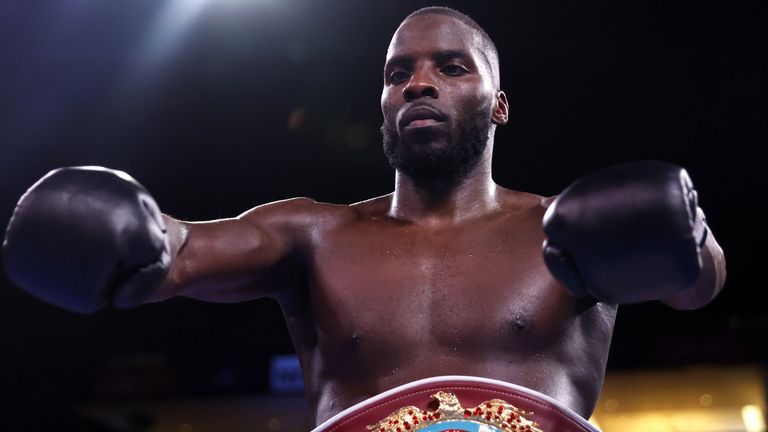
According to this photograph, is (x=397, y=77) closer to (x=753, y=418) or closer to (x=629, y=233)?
(x=629, y=233)

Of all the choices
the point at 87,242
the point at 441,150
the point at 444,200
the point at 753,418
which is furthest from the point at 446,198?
the point at 753,418

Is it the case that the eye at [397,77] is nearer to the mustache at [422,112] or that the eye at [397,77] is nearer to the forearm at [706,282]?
the mustache at [422,112]

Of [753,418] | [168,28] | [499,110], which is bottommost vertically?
[753,418]

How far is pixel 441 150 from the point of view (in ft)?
5.06

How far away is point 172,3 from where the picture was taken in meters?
3.35

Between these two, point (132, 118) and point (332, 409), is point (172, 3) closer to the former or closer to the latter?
point (132, 118)

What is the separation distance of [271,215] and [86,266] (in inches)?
20.8

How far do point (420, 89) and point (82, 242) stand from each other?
0.67 meters

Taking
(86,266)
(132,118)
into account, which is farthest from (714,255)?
(132,118)

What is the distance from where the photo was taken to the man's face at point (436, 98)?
1.52m

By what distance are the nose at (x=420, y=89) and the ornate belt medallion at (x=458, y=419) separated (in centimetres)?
51

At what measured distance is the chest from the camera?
4.59 ft

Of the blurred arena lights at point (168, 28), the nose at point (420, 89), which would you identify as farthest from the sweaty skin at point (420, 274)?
the blurred arena lights at point (168, 28)

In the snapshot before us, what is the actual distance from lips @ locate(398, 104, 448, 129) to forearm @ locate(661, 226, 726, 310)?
0.46m
